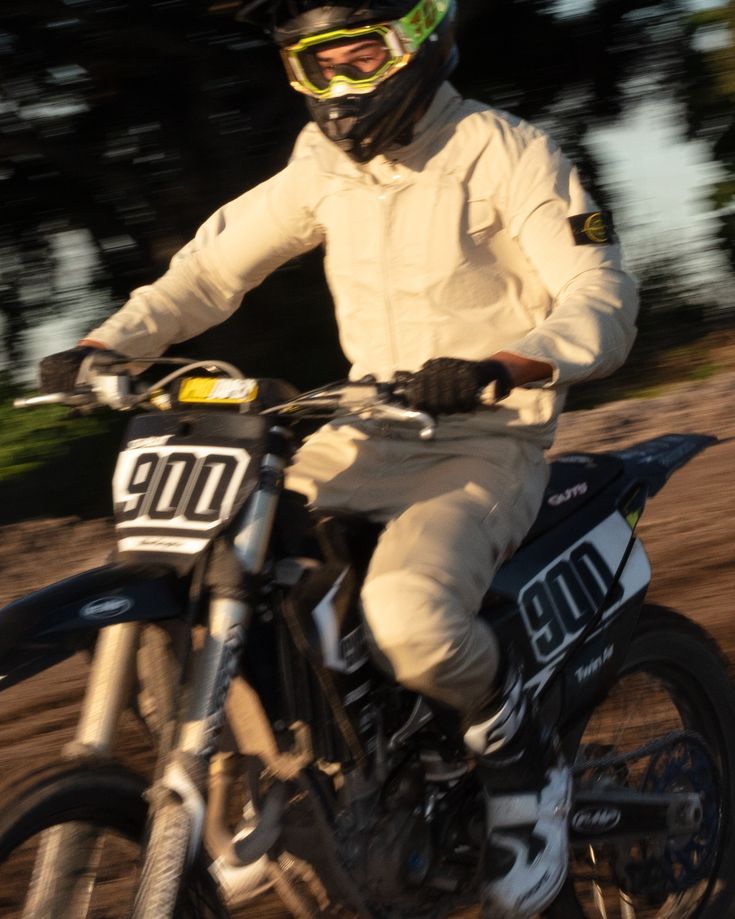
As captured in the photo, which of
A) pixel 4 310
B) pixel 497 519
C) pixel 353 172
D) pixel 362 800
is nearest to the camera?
pixel 362 800

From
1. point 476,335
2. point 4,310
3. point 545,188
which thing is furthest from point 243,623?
point 4,310

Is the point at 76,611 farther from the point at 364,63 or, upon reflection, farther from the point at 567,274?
the point at 364,63

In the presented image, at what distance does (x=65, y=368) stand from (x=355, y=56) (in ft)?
3.07

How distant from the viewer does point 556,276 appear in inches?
131

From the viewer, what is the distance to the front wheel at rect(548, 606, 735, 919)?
3748 mm

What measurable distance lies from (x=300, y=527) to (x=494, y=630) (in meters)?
0.51

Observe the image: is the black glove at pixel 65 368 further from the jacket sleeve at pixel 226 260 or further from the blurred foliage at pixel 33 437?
the blurred foliage at pixel 33 437

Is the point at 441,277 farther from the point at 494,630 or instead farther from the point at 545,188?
the point at 494,630

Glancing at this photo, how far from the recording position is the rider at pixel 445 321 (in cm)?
310

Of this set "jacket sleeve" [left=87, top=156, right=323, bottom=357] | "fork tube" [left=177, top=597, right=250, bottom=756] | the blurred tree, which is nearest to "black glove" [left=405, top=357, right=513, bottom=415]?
"fork tube" [left=177, top=597, right=250, bottom=756]

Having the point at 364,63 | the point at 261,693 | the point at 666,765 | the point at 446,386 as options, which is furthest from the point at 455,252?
the point at 666,765

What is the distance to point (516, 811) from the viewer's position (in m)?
3.25

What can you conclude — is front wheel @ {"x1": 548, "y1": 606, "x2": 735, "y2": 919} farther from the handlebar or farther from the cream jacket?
the handlebar

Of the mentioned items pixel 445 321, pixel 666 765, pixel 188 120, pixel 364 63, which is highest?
pixel 364 63
